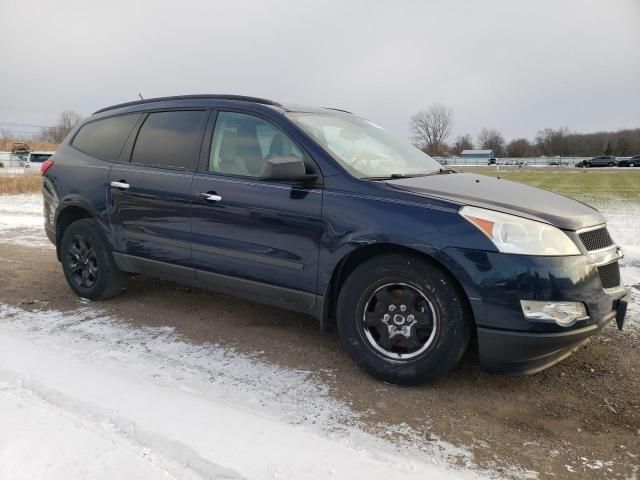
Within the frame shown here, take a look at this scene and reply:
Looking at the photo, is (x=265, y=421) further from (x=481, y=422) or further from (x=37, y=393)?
(x=37, y=393)

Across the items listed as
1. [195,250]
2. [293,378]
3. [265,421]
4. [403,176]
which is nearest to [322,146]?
[403,176]

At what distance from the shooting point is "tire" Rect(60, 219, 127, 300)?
474 centimetres

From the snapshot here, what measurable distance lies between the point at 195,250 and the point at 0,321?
→ 1865 mm

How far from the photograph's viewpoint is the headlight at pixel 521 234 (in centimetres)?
285

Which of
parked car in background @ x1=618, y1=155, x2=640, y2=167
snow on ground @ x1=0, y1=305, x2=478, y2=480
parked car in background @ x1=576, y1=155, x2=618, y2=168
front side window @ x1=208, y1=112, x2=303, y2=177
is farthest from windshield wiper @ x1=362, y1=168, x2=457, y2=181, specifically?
parked car in background @ x1=576, y1=155, x2=618, y2=168

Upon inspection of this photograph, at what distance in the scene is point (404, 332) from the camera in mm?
3174

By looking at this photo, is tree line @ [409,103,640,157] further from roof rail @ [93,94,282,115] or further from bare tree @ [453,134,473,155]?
roof rail @ [93,94,282,115]

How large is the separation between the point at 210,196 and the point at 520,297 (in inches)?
88.9

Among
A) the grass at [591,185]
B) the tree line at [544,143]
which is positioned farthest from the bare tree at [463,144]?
the grass at [591,185]

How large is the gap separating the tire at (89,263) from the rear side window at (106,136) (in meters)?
0.65

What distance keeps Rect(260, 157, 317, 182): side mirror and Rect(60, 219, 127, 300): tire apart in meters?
2.12

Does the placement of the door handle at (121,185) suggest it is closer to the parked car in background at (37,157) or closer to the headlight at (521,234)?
the headlight at (521,234)

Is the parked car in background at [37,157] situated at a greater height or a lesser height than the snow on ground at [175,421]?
greater

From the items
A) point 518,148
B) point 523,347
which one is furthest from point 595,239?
point 518,148
